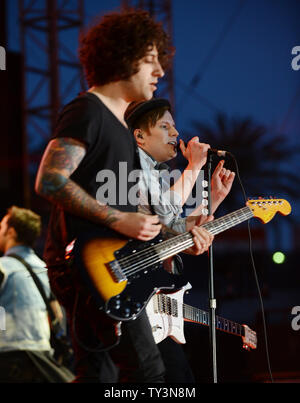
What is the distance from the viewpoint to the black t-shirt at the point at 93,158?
7.07ft

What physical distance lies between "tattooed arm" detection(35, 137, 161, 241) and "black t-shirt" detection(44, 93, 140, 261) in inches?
1.8

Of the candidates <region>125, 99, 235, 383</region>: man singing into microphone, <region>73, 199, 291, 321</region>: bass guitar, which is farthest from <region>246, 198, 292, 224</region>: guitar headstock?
<region>73, 199, 291, 321</region>: bass guitar

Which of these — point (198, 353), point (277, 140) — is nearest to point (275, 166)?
point (277, 140)

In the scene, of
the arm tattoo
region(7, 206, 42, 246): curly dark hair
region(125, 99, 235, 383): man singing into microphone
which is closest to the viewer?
the arm tattoo

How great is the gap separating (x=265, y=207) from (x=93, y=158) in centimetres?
138

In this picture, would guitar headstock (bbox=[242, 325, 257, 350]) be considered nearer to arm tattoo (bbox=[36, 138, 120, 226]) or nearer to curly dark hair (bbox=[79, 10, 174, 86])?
arm tattoo (bbox=[36, 138, 120, 226])

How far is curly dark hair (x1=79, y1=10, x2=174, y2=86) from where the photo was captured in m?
2.31

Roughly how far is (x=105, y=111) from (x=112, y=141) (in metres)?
0.13

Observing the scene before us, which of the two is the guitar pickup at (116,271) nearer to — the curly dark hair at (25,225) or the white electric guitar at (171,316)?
the white electric guitar at (171,316)

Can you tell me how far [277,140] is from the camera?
10289 millimetres

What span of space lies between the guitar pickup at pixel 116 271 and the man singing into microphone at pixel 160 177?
19.5 inches

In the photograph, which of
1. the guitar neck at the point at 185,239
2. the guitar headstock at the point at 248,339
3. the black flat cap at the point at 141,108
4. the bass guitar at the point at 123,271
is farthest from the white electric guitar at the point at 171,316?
the black flat cap at the point at 141,108

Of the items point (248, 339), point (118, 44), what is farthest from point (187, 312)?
point (118, 44)

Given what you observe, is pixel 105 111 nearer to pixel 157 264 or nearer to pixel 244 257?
pixel 157 264
